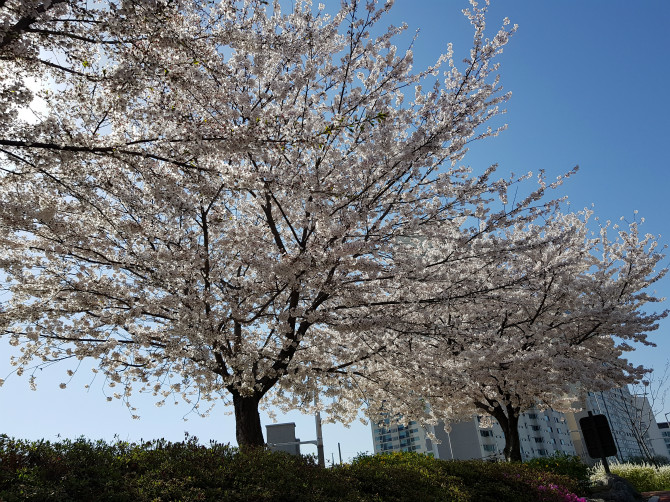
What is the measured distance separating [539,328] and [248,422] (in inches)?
289

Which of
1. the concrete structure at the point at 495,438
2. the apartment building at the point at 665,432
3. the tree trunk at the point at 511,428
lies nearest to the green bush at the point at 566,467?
the tree trunk at the point at 511,428

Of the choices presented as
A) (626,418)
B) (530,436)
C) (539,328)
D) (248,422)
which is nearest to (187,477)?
(248,422)

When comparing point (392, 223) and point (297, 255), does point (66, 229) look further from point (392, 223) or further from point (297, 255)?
point (392, 223)

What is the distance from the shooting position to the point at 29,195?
21.6ft

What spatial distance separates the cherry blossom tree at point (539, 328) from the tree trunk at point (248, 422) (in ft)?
11.9

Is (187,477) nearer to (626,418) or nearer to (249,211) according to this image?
(249,211)

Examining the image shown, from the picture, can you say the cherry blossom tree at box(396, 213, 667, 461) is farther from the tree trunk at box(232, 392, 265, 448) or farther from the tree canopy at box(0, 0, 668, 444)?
the tree trunk at box(232, 392, 265, 448)

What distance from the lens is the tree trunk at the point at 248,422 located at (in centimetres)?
888

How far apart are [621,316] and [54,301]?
12765 millimetres

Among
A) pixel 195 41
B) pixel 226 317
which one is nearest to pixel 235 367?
pixel 226 317

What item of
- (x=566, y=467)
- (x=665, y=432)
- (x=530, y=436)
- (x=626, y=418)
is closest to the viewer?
(x=566, y=467)

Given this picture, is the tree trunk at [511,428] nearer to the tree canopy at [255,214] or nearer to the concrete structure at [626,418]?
the concrete structure at [626,418]

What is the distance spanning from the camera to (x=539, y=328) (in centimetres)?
1113

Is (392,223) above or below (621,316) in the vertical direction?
above
